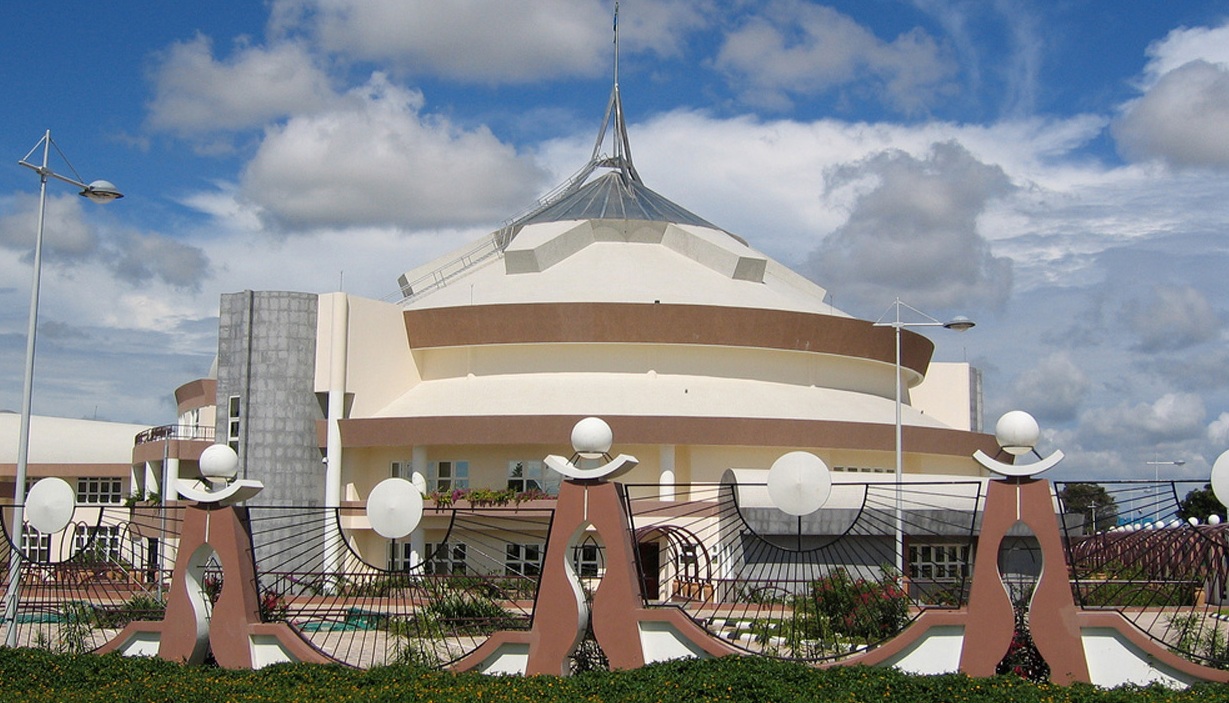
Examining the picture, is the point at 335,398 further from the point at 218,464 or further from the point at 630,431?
the point at 218,464

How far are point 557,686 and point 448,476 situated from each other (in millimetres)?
21918

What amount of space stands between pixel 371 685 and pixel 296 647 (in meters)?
1.72

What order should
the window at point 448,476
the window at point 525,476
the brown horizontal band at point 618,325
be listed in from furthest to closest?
the brown horizontal band at point 618,325 → the window at point 448,476 → the window at point 525,476

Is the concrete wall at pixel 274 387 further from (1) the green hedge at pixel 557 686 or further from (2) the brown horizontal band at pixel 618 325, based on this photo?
(1) the green hedge at pixel 557 686

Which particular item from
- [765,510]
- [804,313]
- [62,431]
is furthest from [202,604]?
[62,431]

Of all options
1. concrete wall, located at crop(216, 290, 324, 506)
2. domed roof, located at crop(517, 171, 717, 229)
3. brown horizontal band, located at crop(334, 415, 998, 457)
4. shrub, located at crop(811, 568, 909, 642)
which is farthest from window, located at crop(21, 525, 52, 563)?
domed roof, located at crop(517, 171, 717, 229)

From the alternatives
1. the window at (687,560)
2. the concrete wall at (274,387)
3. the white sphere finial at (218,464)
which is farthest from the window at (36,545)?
the window at (687,560)

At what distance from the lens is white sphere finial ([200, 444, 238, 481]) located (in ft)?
52.2

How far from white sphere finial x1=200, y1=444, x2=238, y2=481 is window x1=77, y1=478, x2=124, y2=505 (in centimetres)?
4224

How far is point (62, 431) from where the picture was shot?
195ft

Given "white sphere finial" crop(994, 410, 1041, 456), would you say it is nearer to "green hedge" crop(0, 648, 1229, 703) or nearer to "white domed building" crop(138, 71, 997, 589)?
"green hedge" crop(0, 648, 1229, 703)

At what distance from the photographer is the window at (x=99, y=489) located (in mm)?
55062

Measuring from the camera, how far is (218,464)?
1592cm

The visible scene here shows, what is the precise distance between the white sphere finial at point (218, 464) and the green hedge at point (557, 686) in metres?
2.42
